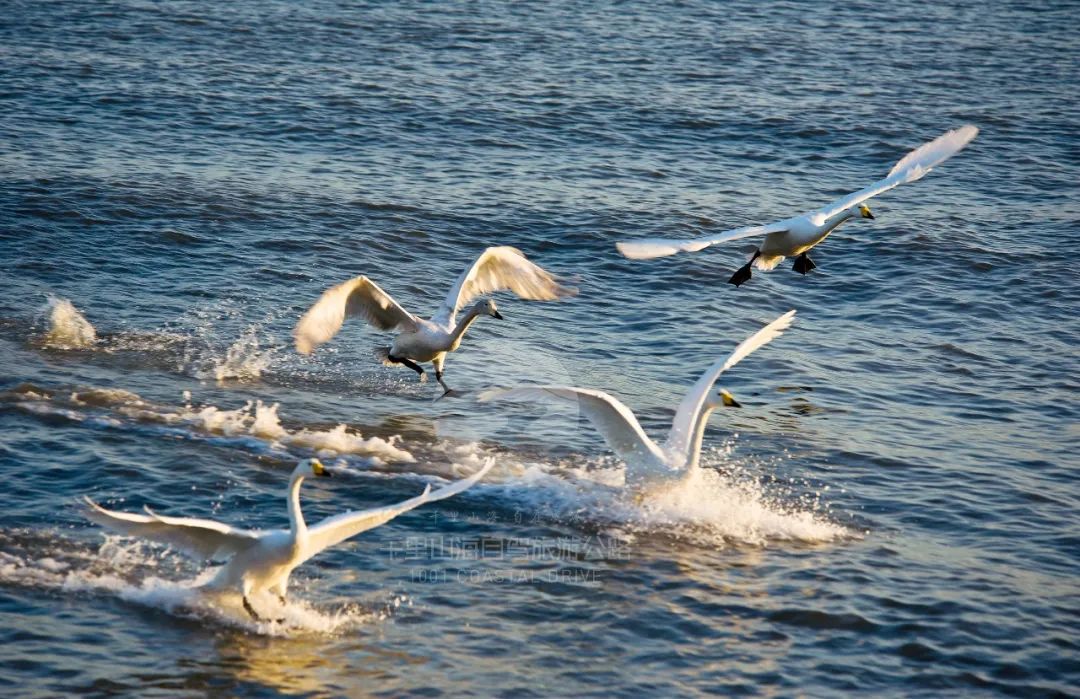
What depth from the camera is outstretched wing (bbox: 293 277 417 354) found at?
1109 centimetres

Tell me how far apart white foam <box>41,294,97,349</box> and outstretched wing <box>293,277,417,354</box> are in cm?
281

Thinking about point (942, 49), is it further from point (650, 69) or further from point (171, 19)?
point (171, 19)

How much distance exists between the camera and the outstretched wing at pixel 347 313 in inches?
436

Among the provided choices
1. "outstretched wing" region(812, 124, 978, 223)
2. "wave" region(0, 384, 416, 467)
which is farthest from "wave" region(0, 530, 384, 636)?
"outstretched wing" region(812, 124, 978, 223)

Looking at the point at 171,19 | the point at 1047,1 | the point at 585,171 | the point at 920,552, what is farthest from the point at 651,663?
the point at 1047,1

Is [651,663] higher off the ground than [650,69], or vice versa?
[650,69]

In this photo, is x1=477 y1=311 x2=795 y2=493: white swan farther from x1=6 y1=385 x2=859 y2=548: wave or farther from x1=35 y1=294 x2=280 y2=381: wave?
x1=35 y1=294 x2=280 y2=381: wave

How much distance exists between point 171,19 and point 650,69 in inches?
380

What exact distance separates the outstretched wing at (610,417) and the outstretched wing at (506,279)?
6.78ft

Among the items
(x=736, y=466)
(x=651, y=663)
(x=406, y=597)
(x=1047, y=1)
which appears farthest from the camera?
(x=1047, y=1)

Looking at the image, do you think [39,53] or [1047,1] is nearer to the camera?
[39,53]

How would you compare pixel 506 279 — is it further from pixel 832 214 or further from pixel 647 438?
pixel 832 214

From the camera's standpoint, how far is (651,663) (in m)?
8.36

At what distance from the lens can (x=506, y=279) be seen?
12656mm
